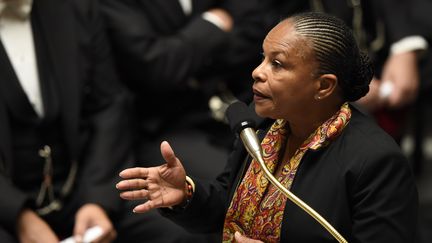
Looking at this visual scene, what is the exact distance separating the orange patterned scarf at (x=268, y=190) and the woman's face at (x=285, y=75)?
0.05 metres

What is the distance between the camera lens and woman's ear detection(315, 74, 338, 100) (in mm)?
1042

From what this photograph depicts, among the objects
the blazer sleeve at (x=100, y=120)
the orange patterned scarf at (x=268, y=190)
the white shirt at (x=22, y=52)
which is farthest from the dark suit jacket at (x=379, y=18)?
the orange patterned scarf at (x=268, y=190)

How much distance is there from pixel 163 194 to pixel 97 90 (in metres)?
0.77

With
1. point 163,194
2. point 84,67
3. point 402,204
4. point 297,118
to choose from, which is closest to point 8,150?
point 84,67

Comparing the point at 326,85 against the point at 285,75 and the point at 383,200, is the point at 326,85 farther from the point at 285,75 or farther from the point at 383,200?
the point at 383,200

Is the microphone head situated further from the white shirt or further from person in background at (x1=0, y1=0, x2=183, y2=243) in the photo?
the white shirt

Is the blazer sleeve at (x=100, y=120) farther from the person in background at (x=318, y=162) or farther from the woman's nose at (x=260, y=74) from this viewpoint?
the woman's nose at (x=260, y=74)

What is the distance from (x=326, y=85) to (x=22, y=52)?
35.4 inches

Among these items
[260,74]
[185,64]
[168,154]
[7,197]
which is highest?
[260,74]

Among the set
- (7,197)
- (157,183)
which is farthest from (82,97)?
(157,183)

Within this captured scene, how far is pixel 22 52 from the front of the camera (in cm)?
170

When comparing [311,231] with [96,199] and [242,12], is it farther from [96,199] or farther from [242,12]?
[242,12]

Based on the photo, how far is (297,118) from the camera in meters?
1.10

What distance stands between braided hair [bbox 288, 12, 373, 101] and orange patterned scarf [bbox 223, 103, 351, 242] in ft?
0.16
